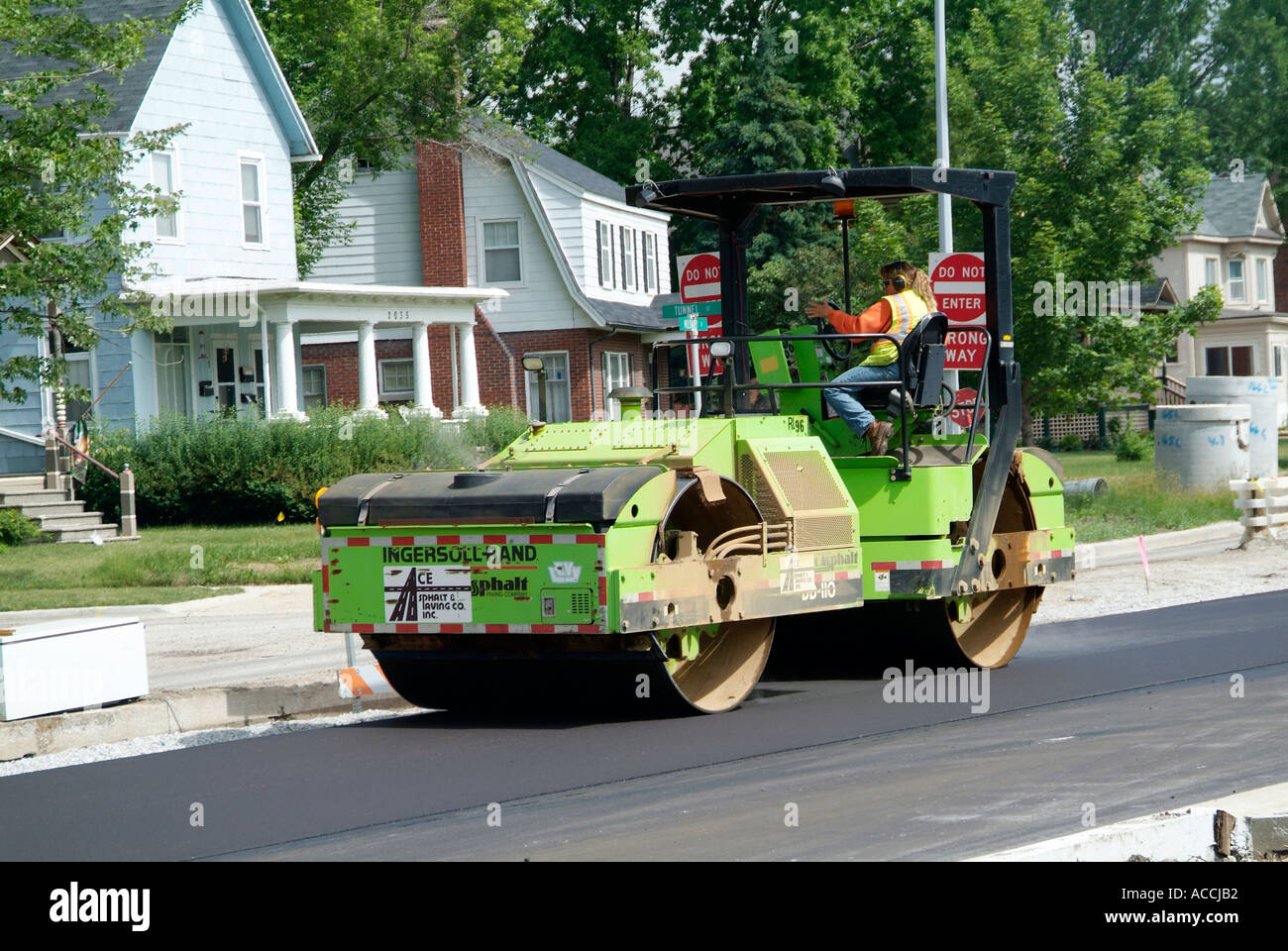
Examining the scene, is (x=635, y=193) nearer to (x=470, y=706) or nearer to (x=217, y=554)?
(x=470, y=706)

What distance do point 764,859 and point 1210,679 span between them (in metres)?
5.52

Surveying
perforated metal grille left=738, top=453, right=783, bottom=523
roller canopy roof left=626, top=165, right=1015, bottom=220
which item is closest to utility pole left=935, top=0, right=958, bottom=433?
roller canopy roof left=626, top=165, right=1015, bottom=220

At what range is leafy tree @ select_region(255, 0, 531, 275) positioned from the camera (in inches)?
1369

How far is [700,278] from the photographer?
520 inches

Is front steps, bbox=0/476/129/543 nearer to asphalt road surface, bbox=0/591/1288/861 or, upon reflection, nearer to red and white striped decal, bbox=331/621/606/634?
asphalt road surface, bbox=0/591/1288/861

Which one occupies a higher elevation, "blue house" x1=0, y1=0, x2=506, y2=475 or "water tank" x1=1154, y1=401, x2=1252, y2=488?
"blue house" x1=0, y1=0, x2=506, y2=475

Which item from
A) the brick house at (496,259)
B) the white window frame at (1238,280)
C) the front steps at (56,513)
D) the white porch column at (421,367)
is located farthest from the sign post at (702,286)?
the white window frame at (1238,280)

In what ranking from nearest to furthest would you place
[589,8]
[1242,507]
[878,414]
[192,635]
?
1. [878,414]
2. [192,635]
3. [1242,507]
4. [589,8]

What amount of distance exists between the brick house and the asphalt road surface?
2791 centimetres

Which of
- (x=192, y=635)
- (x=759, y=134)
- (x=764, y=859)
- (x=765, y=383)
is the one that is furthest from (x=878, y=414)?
(x=759, y=134)

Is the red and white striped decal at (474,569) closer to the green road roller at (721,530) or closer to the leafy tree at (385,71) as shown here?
the green road roller at (721,530)

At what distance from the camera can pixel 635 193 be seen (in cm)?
1107

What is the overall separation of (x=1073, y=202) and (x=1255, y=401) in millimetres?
6284

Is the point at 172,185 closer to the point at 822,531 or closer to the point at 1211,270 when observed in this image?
the point at 822,531
